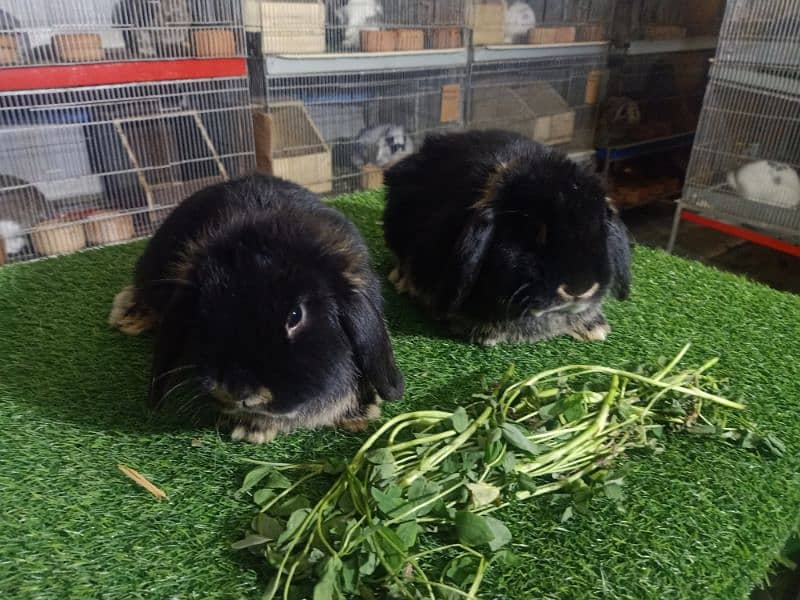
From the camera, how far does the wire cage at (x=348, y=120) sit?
352 cm

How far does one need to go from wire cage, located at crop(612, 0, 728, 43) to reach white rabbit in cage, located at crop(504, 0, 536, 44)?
0.84 meters

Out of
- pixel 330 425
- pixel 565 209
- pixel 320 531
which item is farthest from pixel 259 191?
pixel 320 531

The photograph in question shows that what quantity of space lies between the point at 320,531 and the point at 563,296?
909 mm

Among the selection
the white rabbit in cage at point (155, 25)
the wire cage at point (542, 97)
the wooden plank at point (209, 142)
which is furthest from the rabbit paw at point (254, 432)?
the wire cage at point (542, 97)

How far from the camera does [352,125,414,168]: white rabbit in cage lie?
395 centimetres

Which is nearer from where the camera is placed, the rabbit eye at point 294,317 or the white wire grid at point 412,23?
the rabbit eye at point 294,317

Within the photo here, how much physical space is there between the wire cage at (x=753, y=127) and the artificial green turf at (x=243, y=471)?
184cm

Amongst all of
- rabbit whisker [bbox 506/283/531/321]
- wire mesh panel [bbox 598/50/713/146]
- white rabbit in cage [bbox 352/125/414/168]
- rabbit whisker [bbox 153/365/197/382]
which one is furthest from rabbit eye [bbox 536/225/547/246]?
wire mesh panel [bbox 598/50/713/146]

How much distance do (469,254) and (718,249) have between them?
4.08m

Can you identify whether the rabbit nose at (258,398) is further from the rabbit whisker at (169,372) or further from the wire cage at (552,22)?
the wire cage at (552,22)

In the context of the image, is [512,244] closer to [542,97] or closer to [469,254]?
[469,254]

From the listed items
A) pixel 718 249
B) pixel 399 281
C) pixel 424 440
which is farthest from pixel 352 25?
pixel 718 249

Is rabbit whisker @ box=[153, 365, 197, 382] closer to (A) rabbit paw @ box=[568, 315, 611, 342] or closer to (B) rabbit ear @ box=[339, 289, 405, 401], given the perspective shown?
(B) rabbit ear @ box=[339, 289, 405, 401]

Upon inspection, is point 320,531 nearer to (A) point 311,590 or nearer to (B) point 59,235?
(A) point 311,590
